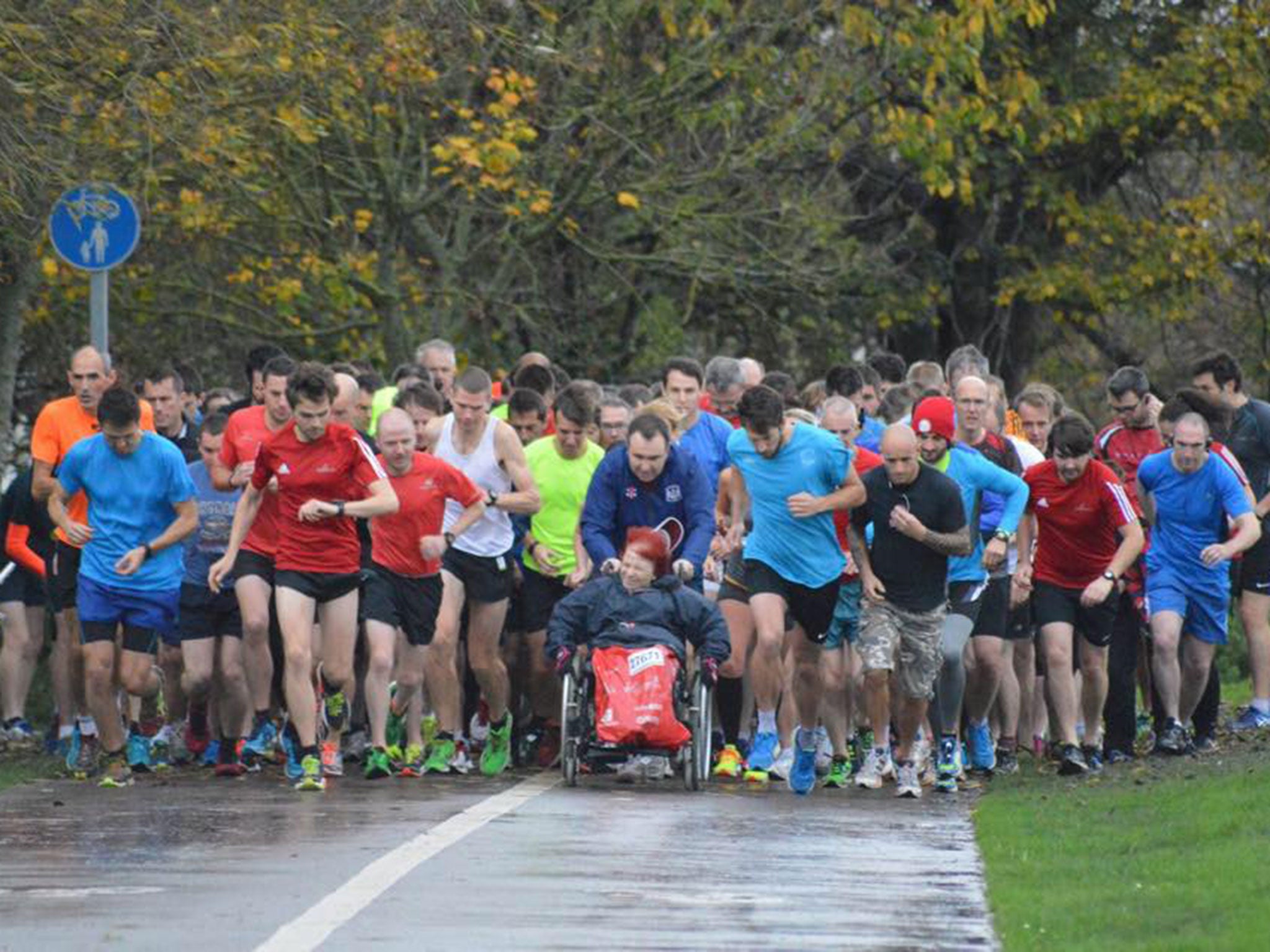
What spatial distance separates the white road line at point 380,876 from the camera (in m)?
10.2

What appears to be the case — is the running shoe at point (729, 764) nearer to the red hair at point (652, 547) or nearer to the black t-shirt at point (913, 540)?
the red hair at point (652, 547)

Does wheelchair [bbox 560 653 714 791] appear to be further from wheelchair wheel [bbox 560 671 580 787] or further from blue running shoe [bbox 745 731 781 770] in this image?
blue running shoe [bbox 745 731 781 770]

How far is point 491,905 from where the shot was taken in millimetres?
11125

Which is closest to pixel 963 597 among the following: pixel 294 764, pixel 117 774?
pixel 294 764

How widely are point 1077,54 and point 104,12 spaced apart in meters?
17.4

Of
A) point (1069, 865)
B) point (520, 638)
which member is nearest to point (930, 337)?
point (520, 638)

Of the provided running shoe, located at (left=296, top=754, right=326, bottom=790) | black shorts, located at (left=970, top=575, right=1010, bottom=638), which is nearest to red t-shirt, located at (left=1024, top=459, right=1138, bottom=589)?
black shorts, located at (left=970, top=575, right=1010, bottom=638)

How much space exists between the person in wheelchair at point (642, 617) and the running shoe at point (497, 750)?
1.12m

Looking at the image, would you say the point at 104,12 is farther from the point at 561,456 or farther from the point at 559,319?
the point at 559,319

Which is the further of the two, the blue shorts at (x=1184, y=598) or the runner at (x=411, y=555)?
the blue shorts at (x=1184, y=598)

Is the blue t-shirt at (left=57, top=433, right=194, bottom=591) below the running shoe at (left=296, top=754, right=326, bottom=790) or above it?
above

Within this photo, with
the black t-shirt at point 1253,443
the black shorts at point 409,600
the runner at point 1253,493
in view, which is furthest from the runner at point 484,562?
the black t-shirt at point 1253,443

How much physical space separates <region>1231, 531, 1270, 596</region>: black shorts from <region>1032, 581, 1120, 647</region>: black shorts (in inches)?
50.2

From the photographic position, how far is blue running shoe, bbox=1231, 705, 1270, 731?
771 inches
